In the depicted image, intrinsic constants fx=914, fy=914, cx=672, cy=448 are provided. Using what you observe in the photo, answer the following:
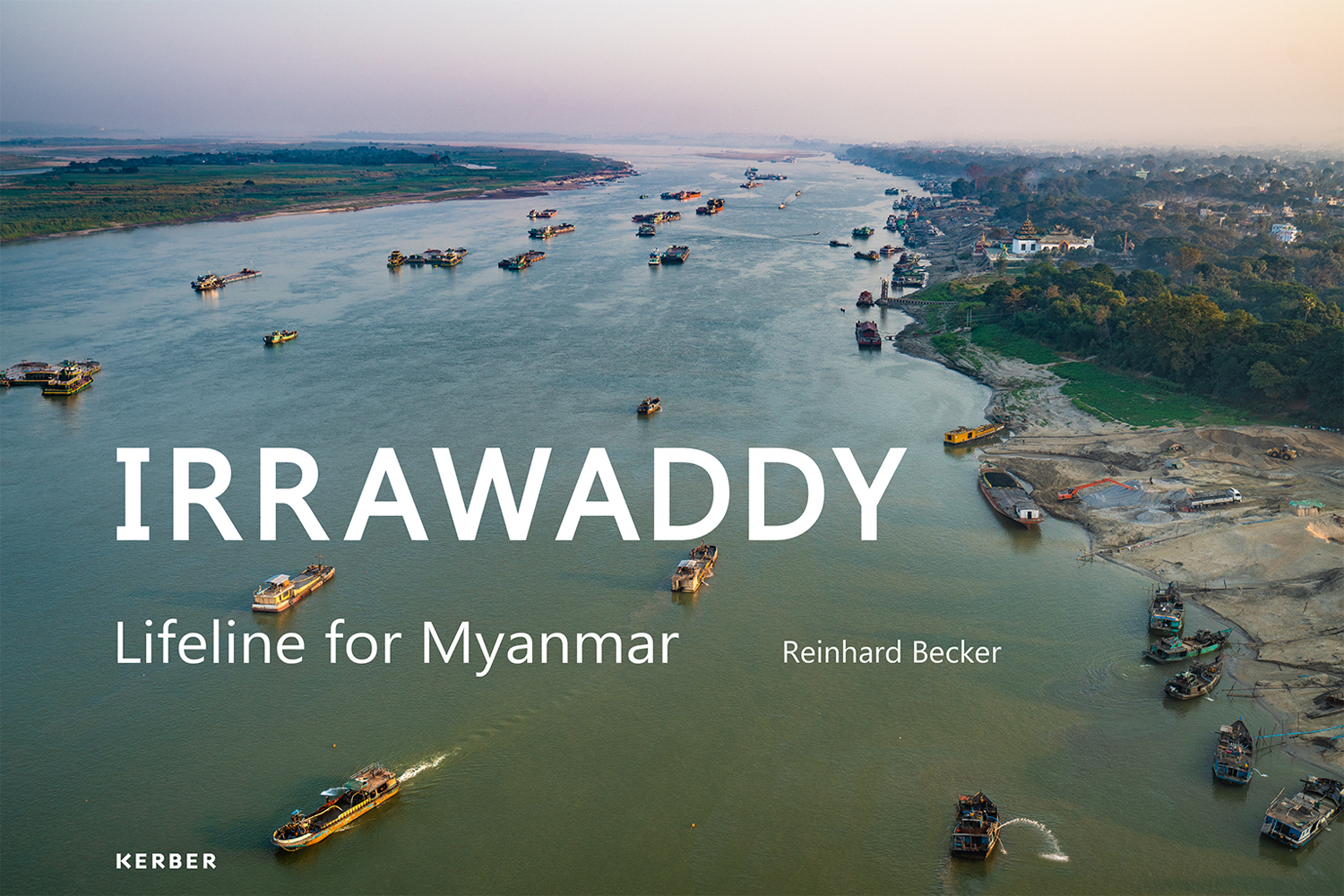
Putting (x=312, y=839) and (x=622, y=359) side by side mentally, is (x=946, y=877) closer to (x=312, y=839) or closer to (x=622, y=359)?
(x=312, y=839)

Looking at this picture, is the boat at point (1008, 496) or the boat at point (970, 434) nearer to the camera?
the boat at point (1008, 496)

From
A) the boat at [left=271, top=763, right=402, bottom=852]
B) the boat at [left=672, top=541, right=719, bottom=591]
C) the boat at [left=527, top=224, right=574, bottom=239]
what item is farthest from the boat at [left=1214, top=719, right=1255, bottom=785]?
the boat at [left=527, top=224, right=574, bottom=239]

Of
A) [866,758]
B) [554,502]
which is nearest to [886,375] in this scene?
[554,502]

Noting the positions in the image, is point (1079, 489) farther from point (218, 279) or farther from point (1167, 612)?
point (218, 279)

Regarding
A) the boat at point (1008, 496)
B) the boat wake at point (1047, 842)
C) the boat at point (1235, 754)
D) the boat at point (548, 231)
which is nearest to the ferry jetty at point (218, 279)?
the boat at point (548, 231)

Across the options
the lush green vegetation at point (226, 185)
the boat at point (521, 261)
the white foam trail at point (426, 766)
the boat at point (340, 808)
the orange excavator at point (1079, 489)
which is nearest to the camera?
the boat at point (340, 808)

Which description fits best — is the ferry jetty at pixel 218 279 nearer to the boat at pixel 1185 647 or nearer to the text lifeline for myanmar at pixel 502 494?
the text lifeline for myanmar at pixel 502 494

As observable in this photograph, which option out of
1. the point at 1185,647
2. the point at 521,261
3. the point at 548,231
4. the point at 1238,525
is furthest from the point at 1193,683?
the point at 548,231
